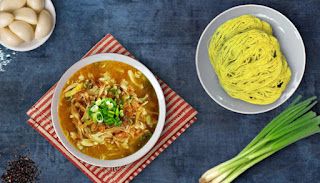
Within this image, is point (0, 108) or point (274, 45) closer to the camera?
point (274, 45)

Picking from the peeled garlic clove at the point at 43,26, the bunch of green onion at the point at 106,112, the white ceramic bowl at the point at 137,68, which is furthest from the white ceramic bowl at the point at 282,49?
the peeled garlic clove at the point at 43,26

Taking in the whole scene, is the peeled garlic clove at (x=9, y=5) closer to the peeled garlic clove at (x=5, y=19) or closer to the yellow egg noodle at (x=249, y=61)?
the peeled garlic clove at (x=5, y=19)

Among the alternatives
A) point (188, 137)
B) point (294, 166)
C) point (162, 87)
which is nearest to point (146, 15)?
point (162, 87)

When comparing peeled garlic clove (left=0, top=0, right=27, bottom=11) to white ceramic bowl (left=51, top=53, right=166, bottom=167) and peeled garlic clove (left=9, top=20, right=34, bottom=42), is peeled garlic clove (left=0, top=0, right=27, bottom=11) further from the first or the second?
white ceramic bowl (left=51, top=53, right=166, bottom=167)

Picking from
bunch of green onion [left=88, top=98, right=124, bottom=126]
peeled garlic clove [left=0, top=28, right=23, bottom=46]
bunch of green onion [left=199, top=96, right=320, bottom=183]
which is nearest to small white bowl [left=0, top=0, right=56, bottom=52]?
peeled garlic clove [left=0, top=28, right=23, bottom=46]

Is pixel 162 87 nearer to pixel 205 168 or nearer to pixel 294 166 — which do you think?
pixel 205 168
